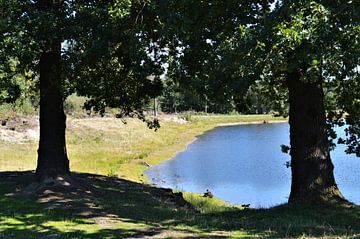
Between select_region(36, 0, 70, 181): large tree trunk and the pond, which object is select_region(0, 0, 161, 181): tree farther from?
the pond

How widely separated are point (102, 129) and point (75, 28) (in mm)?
48165

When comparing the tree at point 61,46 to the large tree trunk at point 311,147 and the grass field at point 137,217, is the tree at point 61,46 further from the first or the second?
the large tree trunk at point 311,147

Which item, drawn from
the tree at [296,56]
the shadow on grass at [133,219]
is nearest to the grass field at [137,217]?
the shadow on grass at [133,219]

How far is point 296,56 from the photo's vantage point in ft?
34.9

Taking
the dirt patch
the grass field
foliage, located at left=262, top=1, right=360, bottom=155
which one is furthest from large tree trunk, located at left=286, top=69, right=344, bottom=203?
the dirt patch

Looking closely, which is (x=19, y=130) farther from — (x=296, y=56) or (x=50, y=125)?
(x=296, y=56)

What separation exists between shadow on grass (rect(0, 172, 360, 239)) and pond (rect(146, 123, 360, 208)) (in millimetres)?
9218

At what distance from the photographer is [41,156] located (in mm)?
16484

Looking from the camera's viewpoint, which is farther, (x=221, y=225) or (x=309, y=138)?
(x=309, y=138)

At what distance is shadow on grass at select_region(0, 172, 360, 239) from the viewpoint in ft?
33.4

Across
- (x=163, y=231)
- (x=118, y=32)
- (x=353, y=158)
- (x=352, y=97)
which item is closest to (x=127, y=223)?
(x=163, y=231)

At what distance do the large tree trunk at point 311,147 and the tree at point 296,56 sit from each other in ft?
0.10

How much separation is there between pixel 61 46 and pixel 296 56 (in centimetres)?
788

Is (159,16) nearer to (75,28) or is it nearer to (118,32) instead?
(118,32)
